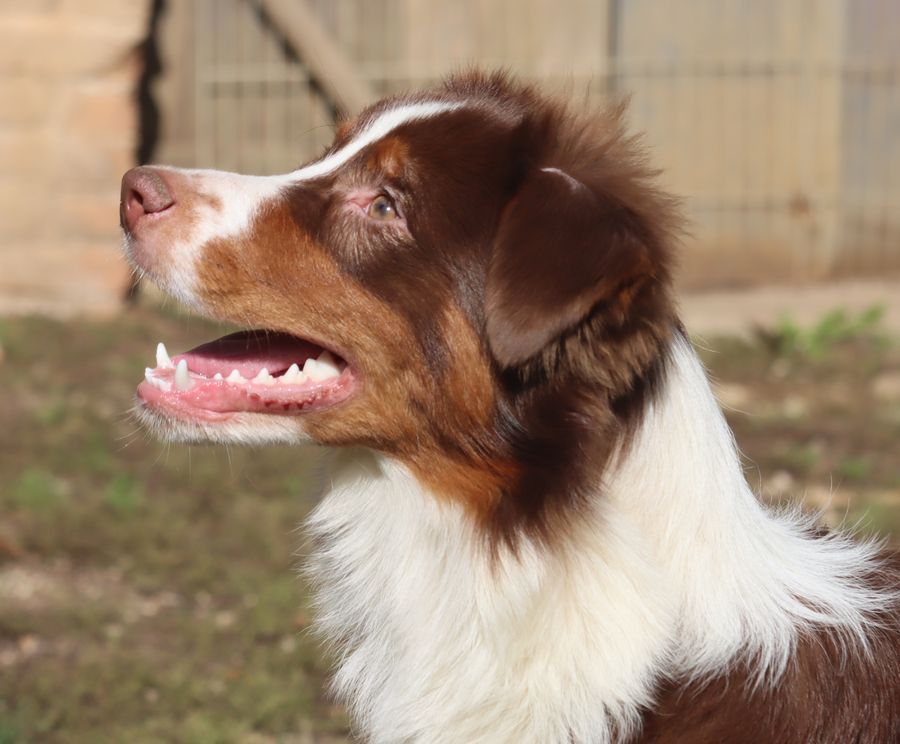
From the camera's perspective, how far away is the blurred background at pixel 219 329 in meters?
5.37

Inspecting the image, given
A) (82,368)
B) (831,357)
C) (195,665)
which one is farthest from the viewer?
(831,357)

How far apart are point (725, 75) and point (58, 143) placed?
5.50m

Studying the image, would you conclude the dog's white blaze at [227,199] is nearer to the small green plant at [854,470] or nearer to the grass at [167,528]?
the grass at [167,528]

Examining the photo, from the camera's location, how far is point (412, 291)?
3115 millimetres

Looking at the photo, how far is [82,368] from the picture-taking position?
8.91 metres

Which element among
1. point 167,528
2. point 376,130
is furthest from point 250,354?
point 167,528

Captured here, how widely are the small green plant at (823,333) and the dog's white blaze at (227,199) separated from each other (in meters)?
7.02

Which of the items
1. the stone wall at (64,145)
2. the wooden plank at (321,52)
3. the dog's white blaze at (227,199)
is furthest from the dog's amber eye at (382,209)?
the wooden plank at (321,52)

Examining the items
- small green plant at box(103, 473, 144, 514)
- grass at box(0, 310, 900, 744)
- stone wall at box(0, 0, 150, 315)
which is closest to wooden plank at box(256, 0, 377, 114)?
stone wall at box(0, 0, 150, 315)

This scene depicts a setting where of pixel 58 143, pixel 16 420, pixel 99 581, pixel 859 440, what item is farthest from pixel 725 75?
pixel 99 581

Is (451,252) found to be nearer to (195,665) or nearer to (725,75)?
(195,665)

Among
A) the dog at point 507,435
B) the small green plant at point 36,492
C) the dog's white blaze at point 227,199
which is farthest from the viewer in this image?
the small green plant at point 36,492

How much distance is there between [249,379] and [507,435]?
25.0 inches

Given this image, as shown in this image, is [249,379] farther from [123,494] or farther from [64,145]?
[64,145]
